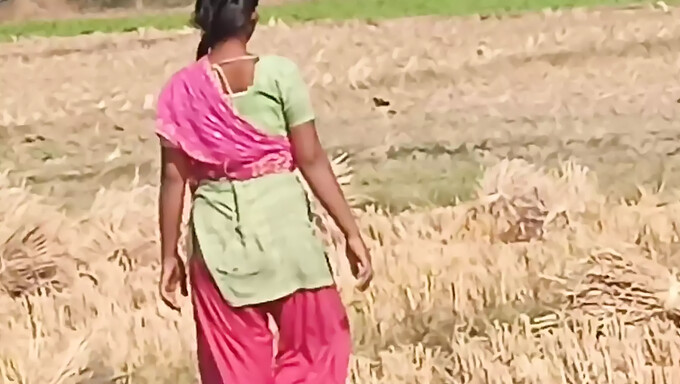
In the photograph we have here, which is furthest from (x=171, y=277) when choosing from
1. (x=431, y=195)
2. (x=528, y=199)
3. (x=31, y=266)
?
(x=431, y=195)

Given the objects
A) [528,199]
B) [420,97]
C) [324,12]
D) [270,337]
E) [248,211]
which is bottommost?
[270,337]

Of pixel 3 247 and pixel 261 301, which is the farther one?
pixel 3 247

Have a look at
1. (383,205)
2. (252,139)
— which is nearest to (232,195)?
(252,139)

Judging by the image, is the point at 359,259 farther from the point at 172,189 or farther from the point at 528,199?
the point at 528,199

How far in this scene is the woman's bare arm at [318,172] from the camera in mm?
1183

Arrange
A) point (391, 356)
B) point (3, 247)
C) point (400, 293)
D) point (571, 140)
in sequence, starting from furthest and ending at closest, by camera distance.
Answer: point (571, 140)
point (3, 247)
point (400, 293)
point (391, 356)

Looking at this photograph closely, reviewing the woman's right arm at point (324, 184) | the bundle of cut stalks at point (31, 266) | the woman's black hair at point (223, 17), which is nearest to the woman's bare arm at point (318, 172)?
the woman's right arm at point (324, 184)

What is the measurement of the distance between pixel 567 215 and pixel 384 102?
1.31 m

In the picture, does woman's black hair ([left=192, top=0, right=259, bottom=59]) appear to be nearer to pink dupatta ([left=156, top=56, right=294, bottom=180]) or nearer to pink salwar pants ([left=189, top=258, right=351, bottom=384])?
pink dupatta ([left=156, top=56, right=294, bottom=180])

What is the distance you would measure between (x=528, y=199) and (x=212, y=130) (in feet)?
3.10

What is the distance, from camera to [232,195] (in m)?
1.20

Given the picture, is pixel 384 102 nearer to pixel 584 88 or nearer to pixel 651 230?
pixel 584 88

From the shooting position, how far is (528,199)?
2031mm

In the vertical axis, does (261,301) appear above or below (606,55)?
below
